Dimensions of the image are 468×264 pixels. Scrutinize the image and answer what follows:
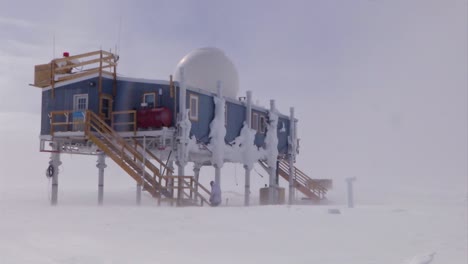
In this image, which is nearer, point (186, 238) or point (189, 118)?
point (186, 238)

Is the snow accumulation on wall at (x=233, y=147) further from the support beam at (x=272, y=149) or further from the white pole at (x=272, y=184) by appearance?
the white pole at (x=272, y=184)

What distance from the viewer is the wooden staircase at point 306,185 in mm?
38500

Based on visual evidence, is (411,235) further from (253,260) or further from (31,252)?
(31,252)

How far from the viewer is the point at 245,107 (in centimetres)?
3256

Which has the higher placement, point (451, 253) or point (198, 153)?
point (198, 153)

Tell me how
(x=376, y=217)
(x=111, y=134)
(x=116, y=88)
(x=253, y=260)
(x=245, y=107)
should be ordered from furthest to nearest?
1. (x=245, y=107)
2. (x=116, y=88)
3. (x=111, y=134)
4. (x=376, y=217)
5. (x=253, y=260)

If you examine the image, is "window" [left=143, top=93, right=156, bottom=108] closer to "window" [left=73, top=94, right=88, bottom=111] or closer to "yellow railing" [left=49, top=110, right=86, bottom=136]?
"yellow railing" [left=49, top=110, right=86, bottom=136]

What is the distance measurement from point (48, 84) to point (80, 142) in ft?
12.7

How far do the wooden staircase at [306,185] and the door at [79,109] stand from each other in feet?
52.8

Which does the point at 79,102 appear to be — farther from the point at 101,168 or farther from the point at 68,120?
the point at 101,168

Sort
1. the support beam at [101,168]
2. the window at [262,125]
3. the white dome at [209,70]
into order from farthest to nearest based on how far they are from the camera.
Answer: the window at [262,125], the white dome at [209,70], the support beam at [101,168]

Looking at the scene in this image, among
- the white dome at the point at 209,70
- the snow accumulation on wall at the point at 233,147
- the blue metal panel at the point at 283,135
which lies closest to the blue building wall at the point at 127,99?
the snow accumulation on wall at the point at 233,147

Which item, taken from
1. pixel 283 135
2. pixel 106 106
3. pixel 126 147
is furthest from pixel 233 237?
pixel 283 135

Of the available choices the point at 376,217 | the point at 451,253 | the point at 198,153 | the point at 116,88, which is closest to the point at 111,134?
the point at 116,88
